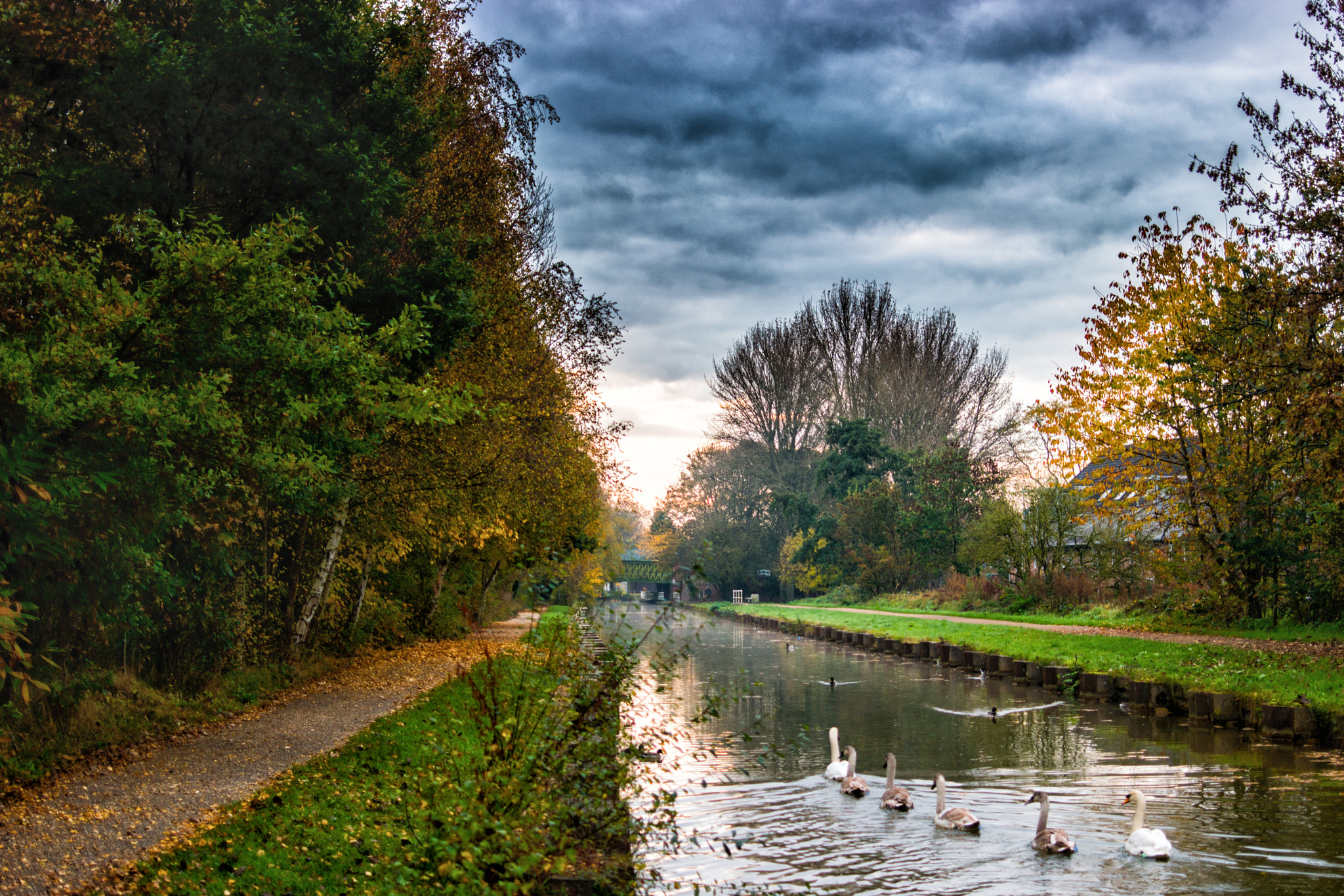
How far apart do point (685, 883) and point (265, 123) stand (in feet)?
32.1

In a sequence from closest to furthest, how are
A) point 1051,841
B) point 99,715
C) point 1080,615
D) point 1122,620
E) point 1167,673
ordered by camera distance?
point 1051,841 → point 99,715 → point 1167,673 → point 1122,620 → point 1080,615

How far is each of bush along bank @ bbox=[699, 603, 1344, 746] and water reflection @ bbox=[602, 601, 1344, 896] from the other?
0.45m

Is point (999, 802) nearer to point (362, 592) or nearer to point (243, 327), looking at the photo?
point (243, 327)

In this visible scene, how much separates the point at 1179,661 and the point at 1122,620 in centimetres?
877

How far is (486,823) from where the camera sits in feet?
14.3

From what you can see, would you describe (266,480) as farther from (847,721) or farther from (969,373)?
(969,373)

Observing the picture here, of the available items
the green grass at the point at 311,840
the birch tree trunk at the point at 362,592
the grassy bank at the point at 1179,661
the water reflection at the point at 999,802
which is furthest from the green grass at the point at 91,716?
the grassy bank at the point at 1179,661

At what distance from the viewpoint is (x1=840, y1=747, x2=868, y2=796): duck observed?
10367 millimetres

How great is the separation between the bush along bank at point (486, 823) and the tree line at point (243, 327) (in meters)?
0.83

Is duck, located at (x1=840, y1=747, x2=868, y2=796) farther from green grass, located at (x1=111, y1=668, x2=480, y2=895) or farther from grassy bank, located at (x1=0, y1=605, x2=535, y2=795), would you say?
green grass, located at (x1=111, y1=668, x2=480, y2=895)

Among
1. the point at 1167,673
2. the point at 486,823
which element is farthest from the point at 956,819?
the point at 1167,673

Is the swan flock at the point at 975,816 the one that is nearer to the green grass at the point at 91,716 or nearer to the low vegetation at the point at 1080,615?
the green grass at the point at 91,716

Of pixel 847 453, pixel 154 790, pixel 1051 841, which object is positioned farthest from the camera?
pixel 847 453

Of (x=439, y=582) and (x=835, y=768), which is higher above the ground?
(x=439, y=582)
